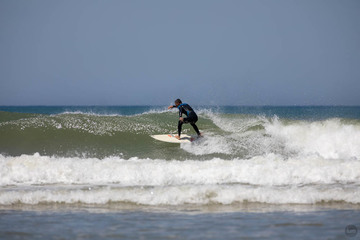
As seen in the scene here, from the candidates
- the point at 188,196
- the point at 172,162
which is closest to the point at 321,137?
the point at 172,162

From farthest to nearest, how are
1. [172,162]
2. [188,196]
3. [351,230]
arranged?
[172,162]
[188,196]
[351,230]

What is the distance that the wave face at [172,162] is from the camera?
7.98 metres

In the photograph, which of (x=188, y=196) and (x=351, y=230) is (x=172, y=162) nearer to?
(x=188, y=196)

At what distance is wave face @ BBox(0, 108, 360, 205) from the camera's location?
7.98m

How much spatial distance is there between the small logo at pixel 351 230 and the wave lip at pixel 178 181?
1718mm

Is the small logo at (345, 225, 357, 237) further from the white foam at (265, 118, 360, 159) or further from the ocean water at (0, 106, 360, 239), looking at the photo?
the white foam at (265, 118, 360, 159)

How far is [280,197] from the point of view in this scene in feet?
25.6

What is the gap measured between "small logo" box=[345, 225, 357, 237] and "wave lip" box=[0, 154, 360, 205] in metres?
1.72

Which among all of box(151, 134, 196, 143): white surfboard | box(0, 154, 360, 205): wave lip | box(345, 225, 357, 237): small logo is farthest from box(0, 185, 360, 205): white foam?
box(151, 134, 196, 143): white surfboard

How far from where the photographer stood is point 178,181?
31.5 ft

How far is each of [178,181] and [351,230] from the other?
4.56m

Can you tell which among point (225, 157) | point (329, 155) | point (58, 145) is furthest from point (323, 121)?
point (58, 145)

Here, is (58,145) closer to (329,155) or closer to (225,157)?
(225,157)

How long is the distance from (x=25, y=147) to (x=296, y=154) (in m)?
8.86
